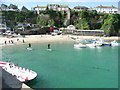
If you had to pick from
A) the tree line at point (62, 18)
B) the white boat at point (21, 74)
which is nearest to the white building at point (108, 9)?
the tree line at point (62, 18)

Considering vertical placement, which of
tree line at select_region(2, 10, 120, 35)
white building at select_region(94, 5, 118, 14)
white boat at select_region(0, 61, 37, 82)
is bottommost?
white boat at select_region(0, 61, 37, 82)

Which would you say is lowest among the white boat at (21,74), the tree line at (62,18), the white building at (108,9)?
the white boat at (21,74)

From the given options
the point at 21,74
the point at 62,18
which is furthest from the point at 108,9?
the point at 21,74

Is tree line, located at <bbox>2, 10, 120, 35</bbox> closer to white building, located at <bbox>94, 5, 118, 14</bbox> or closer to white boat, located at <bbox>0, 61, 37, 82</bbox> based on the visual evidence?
white building, located at <bbox>94, 5, 118, 14</bbox>

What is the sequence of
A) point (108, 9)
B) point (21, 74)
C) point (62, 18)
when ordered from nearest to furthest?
1. point (21, 74)
2. point (62, 18)
3. point (108, 9)

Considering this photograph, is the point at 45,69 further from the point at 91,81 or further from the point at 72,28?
the point at 72,28

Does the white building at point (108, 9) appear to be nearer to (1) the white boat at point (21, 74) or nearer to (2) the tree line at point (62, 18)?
(2) the tree line at point (62, 18)

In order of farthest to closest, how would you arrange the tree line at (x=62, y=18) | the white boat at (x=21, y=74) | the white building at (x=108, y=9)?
the white building at (x=108, y=9) → the tree line at (x=62, y=18) → the white boat at (x=21, y=74)

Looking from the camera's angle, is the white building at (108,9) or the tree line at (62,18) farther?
the white building at (108,9)

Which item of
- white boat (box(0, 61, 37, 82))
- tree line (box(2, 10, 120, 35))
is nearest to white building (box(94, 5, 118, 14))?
tree line (box(2, 10, 120, 35))

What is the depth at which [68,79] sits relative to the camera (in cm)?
2377

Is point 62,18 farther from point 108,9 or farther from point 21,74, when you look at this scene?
point 21,74

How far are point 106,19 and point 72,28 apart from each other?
1887 cm

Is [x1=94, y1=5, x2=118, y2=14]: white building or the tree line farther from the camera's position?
[x1=94, y1=5, x2=118, y2=14]: white building
